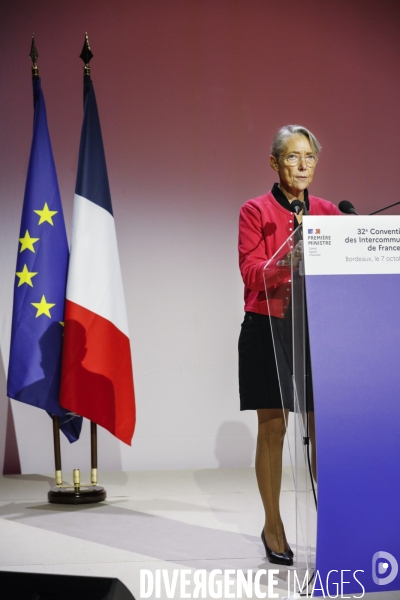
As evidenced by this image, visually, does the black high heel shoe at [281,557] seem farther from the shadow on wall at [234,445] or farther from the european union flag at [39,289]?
the shadow on wall at [234,445]

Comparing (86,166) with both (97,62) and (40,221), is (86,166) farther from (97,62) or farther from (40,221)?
(97,62)

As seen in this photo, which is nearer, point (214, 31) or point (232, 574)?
point (232, 574)

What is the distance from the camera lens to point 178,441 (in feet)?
15.9

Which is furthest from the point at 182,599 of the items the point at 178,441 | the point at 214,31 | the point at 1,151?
the point at 214,31

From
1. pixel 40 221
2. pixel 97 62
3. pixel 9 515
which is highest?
pixel 97 62

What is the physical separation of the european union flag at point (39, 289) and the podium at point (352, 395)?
218 cm

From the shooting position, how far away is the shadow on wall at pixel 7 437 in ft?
15.4

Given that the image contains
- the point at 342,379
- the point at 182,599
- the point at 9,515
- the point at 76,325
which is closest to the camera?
the point at 342,379

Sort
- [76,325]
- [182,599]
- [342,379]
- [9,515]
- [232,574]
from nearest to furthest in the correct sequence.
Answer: [342,379]
[182,599]
[232,574]
[9,515]
[76,325]

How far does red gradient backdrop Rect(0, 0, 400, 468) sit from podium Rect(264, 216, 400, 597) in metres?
2.96

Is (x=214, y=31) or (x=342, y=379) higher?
(x=214, y=31)

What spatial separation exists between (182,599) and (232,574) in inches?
11.1

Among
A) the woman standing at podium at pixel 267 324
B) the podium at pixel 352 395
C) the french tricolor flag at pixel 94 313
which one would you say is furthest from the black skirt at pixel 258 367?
the french tricolor flag at pixel 94 313

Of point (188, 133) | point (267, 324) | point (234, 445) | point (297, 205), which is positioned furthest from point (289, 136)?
point (234, 445)
